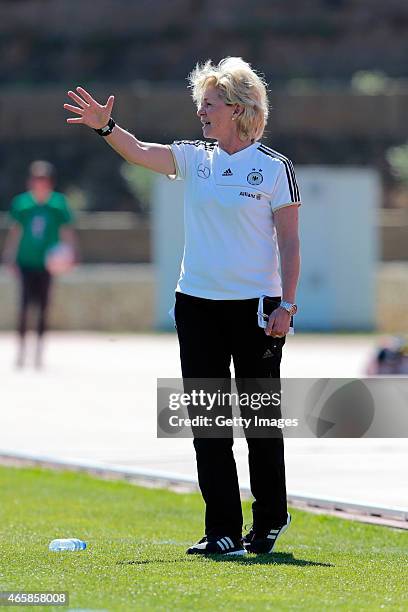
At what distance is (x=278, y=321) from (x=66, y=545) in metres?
1.16

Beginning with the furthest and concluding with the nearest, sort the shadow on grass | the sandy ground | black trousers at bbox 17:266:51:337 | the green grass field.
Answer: black trousers at bbox 17:266:51:337 → the sandy ground → the shadow on grass → the green grass field

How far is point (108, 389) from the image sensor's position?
13.6 m

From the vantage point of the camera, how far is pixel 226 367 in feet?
19.8

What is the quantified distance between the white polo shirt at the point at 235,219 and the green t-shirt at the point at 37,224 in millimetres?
10052

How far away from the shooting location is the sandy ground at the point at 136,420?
851 cm

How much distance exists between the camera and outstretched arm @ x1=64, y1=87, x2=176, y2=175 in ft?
19.6

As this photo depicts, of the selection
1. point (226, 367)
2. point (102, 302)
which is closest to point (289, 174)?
point (226, 367)

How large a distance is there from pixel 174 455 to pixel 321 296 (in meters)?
12.4

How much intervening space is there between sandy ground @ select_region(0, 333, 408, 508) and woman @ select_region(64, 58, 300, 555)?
70.1 inches

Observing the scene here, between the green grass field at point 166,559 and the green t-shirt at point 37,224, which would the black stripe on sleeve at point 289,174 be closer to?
the green grass field at point 166,559

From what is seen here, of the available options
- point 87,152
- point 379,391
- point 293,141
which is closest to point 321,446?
point 379,391

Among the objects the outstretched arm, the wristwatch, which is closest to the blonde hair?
the outstretched arm

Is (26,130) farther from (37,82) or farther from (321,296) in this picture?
(321,296)

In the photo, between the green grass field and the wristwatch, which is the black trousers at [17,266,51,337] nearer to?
the green grass field
